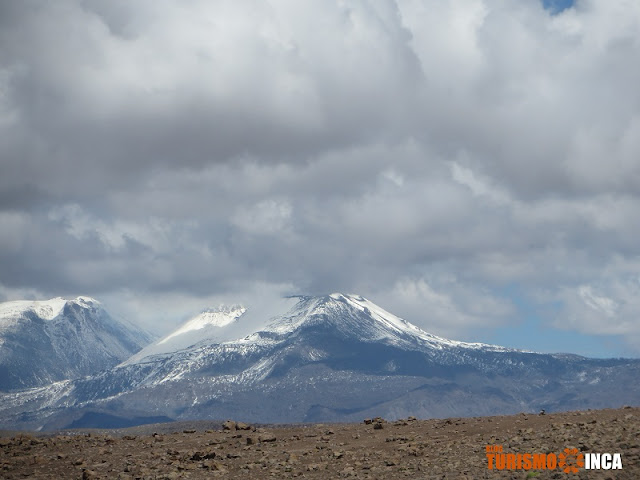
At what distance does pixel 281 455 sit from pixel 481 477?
15.9m

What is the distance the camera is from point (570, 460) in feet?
158

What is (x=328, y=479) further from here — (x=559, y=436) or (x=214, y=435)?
(x=214, y=435)

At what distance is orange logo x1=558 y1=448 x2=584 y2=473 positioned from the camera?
47031 mm

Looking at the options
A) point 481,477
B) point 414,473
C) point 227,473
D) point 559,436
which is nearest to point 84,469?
point 227,473

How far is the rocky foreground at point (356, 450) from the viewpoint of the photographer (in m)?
49.9

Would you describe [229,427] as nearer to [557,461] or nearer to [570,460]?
[557,461]

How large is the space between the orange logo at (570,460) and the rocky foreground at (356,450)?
56 millimetres

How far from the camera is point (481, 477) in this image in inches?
1884

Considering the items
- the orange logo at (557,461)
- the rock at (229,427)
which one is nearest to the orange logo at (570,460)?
the orange logo at (557,461)

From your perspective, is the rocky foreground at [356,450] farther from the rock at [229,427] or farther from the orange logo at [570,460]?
the rock at [229,427]

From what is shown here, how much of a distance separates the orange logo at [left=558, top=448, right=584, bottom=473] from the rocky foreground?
0.18ft

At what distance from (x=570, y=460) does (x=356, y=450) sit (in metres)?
15.5

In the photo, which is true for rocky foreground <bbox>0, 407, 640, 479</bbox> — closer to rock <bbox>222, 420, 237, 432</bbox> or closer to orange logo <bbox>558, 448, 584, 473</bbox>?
orange logo <bbox>558, 448, 584, 473</bbox>

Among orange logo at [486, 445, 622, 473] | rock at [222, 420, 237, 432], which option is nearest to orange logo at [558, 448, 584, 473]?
orange logo at [486, 445, 622, 473]
